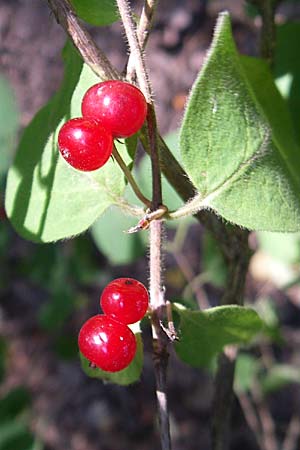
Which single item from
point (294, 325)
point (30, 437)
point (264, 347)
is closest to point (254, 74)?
point (30, 437)

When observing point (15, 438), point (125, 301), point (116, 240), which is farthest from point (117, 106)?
point (15, 438)

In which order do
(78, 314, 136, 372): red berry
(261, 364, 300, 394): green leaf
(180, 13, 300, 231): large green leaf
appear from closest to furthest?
(180, 13, 300, 231): large green leaf < (78, 314, 136, 372): red berry < (261, 364, 300, 394): green leaf

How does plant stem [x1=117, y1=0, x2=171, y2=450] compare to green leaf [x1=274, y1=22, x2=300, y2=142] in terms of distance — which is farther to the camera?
green leaf [x1=274, y1=22, x2=300, y2=142]

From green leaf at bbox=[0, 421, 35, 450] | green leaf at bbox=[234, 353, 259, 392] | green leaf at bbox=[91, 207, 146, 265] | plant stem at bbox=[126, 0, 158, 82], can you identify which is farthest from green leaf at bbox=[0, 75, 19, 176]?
plant stem at bbox=[126, 0, 158, 82]

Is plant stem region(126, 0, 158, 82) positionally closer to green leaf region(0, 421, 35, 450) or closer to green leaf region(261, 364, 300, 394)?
green leaf region(0, 421, 35, 450)

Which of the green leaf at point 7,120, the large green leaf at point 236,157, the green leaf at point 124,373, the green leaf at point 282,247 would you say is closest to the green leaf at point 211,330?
the green leaf at point 124,373

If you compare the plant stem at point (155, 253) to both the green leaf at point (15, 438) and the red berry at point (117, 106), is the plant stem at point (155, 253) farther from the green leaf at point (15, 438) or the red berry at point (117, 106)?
the green leaf at point (15, 438)

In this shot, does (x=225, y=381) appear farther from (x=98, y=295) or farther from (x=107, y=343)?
(x=98, y=295)
